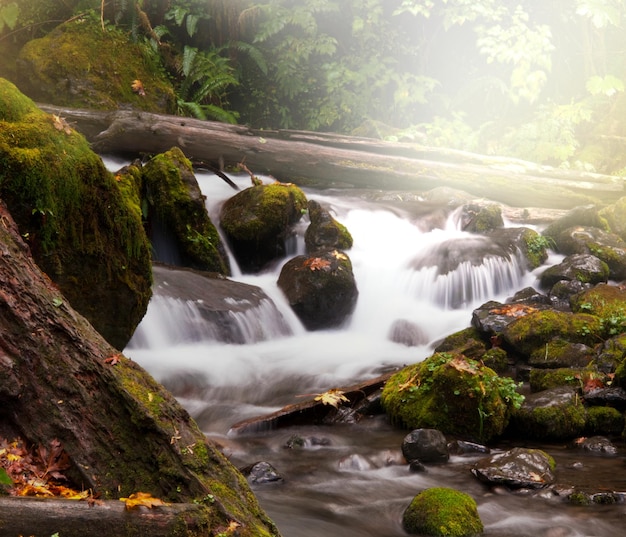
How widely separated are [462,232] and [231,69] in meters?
7.87

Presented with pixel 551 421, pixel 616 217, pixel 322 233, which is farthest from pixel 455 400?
pixel 616 217

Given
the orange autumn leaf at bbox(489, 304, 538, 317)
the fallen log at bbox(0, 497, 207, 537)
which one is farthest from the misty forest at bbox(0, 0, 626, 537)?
the orange autumn leaf at bbox(489, 304, 538, 317)

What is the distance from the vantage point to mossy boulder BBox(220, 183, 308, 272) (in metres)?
9.78

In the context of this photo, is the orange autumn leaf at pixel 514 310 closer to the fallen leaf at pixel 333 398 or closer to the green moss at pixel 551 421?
the green moss at pixel 551 421

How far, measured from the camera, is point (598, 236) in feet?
35.7

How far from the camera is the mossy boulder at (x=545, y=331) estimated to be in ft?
24.2

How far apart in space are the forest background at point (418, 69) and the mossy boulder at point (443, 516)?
38.7 feet

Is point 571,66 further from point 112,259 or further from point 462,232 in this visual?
point 112,259

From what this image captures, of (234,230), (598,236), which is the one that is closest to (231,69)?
(234,230)

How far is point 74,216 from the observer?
4734 mm

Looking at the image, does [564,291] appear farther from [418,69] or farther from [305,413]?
[418,69]

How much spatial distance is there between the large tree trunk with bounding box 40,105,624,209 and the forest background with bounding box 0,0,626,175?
9.04 ft

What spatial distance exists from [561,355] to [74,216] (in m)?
5.21

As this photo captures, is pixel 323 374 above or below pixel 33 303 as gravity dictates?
below
